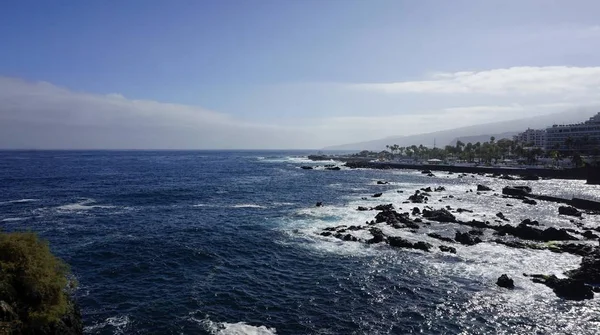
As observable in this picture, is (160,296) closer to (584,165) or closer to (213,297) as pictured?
(213,297)

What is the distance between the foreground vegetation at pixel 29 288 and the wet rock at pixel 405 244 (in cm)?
3580

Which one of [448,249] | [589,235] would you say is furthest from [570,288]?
[589,235]

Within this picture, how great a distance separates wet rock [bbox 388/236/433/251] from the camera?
45.3 m

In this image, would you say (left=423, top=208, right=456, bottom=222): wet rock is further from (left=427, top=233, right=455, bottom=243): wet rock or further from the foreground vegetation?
the foreground vegetation

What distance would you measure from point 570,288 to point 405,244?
57.6 feet

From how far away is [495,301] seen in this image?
30.4 meters

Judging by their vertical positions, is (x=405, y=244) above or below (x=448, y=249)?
above

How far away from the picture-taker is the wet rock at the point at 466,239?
48.1m

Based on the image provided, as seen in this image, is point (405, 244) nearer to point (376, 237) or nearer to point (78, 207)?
point (376, 237)

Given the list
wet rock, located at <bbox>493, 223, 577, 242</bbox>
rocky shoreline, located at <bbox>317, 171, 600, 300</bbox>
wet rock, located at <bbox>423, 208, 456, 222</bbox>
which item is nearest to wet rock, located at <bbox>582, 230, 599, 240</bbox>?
rocky shoreline, located at <bbox>317, 171, 600, 300</bbox>

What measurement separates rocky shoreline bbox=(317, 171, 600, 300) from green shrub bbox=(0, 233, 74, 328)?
113 ft

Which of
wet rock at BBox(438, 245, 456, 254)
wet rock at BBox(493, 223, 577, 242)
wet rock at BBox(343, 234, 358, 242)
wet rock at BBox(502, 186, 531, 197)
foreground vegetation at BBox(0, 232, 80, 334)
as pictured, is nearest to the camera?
foreground vegetation at BBox(0, 232, 80, 334)

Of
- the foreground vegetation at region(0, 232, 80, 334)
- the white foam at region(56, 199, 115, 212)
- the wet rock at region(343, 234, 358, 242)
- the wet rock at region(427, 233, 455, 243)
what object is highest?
the foreground vegetation at region(0, 232, 80, 334)

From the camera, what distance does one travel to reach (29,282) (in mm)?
20328
